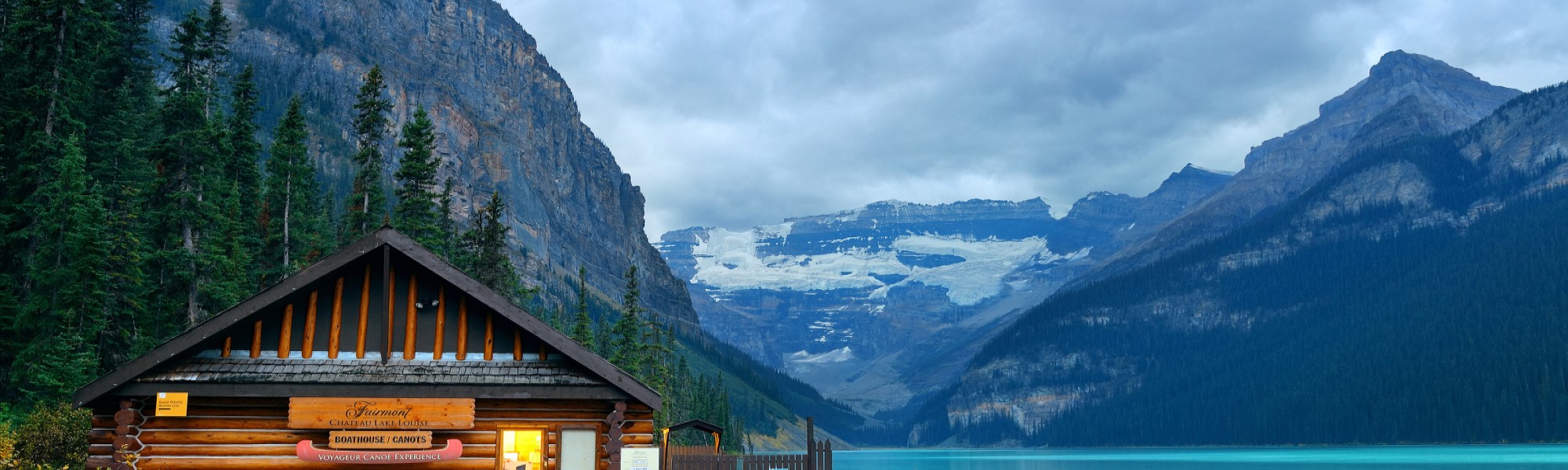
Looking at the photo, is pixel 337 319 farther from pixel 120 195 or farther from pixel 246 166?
pixel 246 166

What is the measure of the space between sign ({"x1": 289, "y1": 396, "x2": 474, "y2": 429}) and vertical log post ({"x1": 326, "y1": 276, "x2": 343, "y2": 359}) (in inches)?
44.8

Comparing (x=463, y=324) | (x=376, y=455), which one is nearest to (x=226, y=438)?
(x=376, y=455)

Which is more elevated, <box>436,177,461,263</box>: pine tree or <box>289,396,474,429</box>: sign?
<box>436,177,461,263</box>: pine tree

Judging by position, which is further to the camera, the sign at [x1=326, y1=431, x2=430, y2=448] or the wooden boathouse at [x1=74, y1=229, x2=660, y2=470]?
the sign at [x1=326, y1=431, x2=430, y2=448]

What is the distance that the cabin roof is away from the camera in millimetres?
20219

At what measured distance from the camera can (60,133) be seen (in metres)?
41.7

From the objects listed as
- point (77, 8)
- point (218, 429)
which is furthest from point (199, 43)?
point (218, 429)

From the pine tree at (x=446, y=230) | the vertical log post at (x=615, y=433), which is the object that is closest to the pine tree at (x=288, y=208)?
the pine tree at (x=446, y=230)

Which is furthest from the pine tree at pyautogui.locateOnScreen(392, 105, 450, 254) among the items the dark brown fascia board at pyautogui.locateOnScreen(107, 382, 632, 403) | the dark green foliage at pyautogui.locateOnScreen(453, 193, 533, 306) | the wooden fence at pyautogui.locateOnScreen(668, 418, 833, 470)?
the dark brown fascia board at pyautogui.locateOnScreen(107, 382, 632, 403)

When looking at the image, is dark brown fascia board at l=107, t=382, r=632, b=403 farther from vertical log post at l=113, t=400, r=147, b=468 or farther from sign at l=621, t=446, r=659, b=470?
sign at l=621, t=446, r=659, b=470

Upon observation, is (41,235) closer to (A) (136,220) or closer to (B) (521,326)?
A: (A) (136,220)

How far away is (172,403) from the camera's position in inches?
801

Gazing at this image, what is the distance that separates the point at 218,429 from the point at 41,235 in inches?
904

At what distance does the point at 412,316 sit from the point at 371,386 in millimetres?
1581
